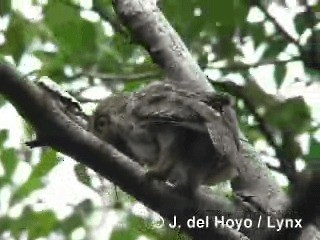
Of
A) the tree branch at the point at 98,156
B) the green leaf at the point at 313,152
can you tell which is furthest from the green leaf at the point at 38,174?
the green leaf at the point at 313,152

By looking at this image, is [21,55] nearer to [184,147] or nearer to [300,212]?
[184,147]

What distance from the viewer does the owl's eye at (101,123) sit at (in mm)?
→ 2494

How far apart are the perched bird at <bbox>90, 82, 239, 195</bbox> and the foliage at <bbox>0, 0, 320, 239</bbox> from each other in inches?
6.4

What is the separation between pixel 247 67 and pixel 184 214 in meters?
1.07

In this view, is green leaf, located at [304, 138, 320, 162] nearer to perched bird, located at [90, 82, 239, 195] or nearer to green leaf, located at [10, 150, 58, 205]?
perched bird, located at [90, 82, 239, 195]

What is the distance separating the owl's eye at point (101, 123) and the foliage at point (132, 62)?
16 centimetres

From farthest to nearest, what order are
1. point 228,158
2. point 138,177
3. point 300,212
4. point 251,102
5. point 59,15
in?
point 59,15
point 251,102
point 228,158
point 138,177
point 300,212

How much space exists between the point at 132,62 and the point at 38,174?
87 cm

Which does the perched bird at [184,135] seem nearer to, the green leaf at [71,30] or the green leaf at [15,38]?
the green leaf at [71,30]

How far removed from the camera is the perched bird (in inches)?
74.8

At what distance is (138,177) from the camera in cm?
157

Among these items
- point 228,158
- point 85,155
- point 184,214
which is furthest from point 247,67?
point 85,155

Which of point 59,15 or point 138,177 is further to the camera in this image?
point 59,15

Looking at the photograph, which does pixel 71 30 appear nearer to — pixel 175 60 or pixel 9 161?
pixel 175 60
